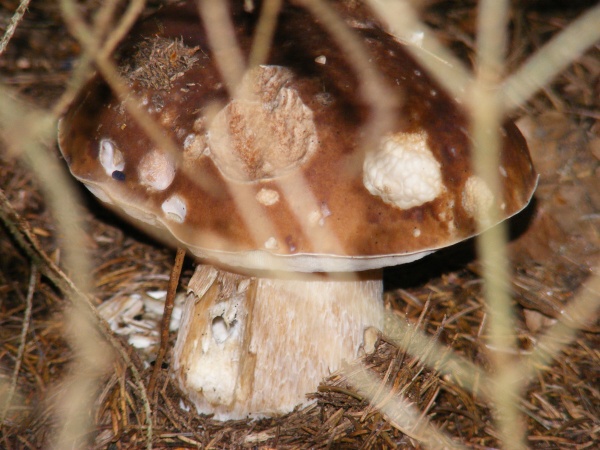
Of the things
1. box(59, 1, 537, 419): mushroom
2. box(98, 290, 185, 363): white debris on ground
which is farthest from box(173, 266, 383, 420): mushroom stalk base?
box(98, 290, 185, 363): white debris on ground

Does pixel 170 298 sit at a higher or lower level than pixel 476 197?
lower

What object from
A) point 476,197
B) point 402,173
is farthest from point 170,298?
point 476,197

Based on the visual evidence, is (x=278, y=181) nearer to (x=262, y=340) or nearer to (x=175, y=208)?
(x=175, y=208)

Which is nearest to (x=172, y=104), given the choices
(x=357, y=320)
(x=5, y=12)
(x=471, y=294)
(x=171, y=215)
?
(x=171, y=215)

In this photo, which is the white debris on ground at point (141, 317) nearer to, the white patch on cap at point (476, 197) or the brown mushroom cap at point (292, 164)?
the brown mushroom cap at point (292, 164)

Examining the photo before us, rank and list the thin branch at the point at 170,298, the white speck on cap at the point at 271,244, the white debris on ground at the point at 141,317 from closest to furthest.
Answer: the white speck on cap at the point at 271,244 < the thin branch at the point at 170,298 < the white debris on ground at the point at 141,317

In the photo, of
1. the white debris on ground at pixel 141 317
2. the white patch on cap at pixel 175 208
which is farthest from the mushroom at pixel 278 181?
the white debris on ground at pixel 141 317
